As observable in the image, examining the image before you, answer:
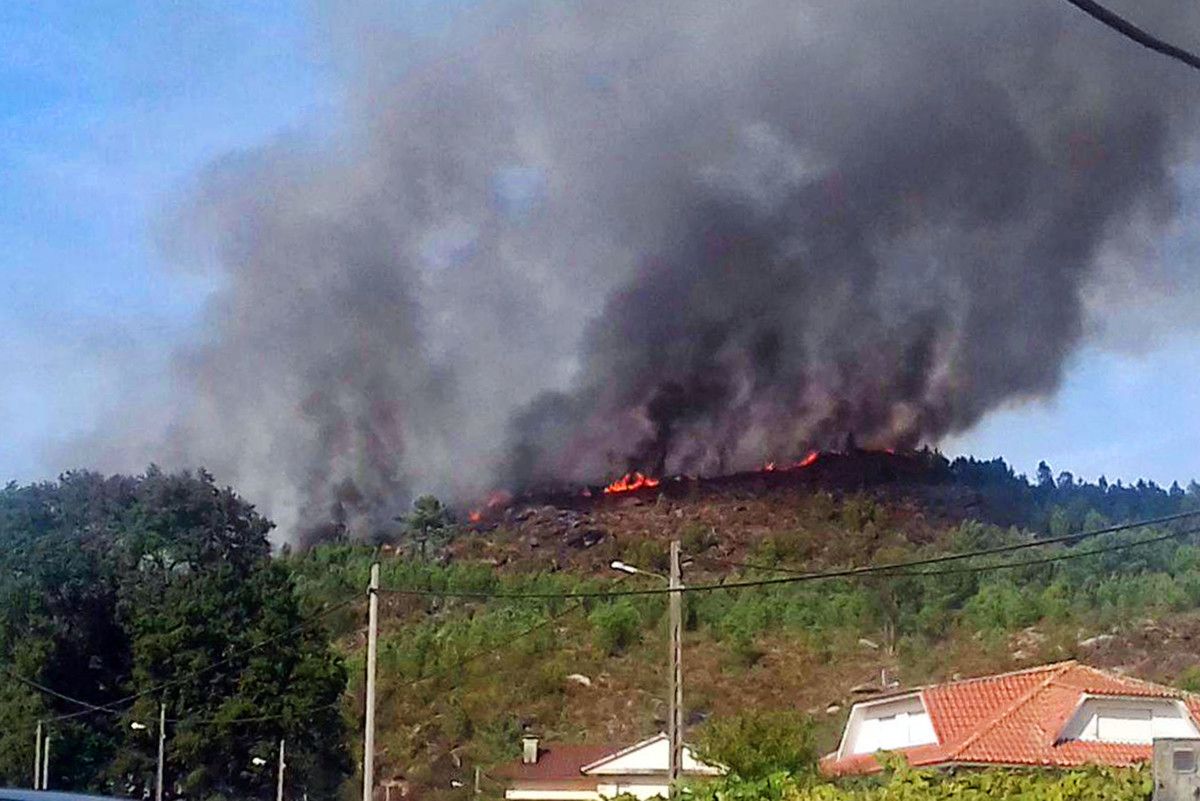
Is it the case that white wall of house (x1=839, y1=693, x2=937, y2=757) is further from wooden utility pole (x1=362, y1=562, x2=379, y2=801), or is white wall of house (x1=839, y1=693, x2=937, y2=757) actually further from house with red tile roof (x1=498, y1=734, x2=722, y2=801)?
wooden utility pole (x1=362, y1=562, x2=379, y2=801)

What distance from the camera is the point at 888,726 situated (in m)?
34.7

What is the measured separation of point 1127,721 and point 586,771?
14.3 metres

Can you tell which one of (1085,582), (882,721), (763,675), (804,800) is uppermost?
(1085,582)

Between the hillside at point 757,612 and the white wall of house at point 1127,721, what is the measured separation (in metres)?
12.9

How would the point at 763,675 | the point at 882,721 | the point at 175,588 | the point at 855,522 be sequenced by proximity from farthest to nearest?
the point at 855,522 → the point at 763,675 → the point at 175,588 → the point at 882,721

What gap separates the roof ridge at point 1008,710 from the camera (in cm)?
3011

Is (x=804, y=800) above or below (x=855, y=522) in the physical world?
below

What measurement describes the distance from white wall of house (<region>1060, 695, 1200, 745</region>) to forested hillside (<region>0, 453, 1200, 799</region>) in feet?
16.3

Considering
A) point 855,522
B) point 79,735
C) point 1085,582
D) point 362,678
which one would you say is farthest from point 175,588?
point 855,522

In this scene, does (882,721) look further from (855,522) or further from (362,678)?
(855,522)

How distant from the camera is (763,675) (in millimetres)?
59031

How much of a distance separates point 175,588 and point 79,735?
5172 millimetres

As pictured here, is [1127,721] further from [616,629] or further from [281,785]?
[616,629]

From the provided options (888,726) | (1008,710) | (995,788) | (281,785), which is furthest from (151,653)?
(995,788)
